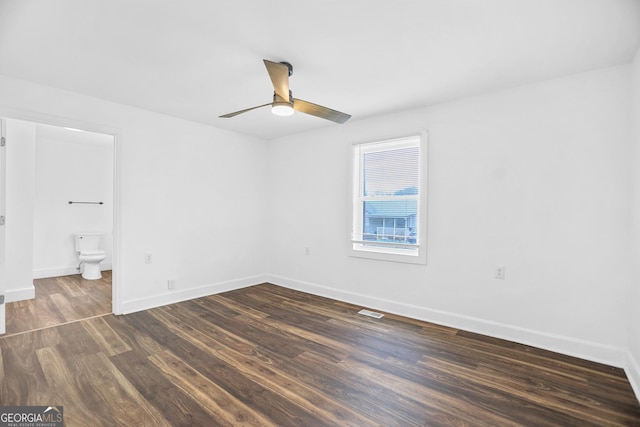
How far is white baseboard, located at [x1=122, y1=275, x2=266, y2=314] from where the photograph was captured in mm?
3521

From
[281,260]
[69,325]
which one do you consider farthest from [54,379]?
[281,260]

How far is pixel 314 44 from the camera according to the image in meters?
2.12

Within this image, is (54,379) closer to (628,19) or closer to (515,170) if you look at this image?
(515,170)

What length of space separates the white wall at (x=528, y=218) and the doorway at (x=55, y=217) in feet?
11.8

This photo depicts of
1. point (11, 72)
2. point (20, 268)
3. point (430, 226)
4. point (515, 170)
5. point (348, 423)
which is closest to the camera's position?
point (348, 423)

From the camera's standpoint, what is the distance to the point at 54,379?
211 centimetres

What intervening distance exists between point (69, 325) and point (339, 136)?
374 cm

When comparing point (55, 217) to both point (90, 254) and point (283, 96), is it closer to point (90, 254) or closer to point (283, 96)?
point (90, 254)

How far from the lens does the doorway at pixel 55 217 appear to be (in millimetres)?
3648

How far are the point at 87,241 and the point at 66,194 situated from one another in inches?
36.2

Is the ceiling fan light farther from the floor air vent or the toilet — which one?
the toilet

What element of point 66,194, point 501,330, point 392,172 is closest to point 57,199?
point 66,194

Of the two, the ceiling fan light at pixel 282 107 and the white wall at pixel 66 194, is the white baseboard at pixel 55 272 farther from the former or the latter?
the ceiling fan light at pixel 282 107

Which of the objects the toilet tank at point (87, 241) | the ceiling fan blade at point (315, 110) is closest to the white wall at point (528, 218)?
the ceiling fan blade at point (315, 110)
